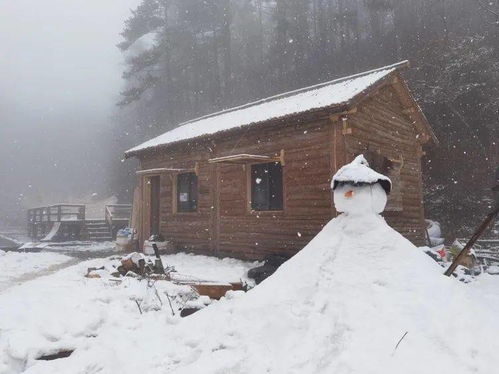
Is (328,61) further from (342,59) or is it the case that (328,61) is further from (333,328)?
(333,328)

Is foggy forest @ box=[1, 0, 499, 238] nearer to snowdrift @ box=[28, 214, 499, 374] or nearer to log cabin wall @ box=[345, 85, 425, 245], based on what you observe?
log cabin wall @ box=[345, 85, 425, 245]

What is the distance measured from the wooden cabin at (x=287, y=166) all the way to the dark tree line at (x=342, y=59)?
715cm

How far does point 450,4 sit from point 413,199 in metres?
18.4

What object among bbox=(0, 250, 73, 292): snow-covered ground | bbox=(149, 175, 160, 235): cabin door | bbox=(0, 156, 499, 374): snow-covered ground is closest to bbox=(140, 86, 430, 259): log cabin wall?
bbox=(149, 175, 160, 235): cabin door

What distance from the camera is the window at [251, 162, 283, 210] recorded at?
10273 millimetres

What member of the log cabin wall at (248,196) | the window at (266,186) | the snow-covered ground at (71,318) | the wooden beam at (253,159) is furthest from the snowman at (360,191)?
the window at (266,186)

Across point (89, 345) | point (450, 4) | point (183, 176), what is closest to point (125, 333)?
point (89, 345)

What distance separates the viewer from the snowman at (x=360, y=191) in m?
5.28

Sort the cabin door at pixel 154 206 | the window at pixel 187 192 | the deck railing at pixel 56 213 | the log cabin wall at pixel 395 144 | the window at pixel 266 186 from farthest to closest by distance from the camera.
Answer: the deck railing at pixel 56 213
the cabin door at pixel 154 206
the window at pixel 187 192
the window at pixel 266 186
the log cabin wall at pixel 395 144

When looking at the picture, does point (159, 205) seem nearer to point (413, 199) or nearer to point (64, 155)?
point (413, 199)

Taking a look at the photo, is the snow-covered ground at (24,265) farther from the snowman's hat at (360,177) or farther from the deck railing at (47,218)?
the deck railing at (47,218)

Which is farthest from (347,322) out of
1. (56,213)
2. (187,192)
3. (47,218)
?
(47,218)

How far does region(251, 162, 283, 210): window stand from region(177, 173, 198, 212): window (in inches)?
98.5

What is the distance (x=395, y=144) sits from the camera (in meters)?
11.4
